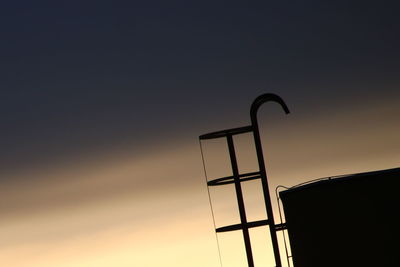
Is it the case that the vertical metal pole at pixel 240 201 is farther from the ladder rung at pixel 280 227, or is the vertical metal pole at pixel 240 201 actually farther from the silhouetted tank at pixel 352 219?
the silhouetted tank at pixel 352 219

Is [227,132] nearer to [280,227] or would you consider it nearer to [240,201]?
[240,201]

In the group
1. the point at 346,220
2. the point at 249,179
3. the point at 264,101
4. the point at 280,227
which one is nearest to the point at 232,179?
the point at 249,179

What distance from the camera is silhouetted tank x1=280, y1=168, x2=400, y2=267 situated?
911 centimetres

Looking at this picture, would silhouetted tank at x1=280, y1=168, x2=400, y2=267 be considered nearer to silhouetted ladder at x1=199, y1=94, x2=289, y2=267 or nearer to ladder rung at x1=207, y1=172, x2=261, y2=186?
silhouetted ladder at x1=199, y1=94, x2=289, y2=267

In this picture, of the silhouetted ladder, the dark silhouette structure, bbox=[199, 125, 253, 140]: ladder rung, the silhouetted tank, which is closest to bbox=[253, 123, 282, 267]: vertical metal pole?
the silhouetted ladder

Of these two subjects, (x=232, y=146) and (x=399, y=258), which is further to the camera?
(x=232, y=146)

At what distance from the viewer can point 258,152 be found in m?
11.0

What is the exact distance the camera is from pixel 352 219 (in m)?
9.23

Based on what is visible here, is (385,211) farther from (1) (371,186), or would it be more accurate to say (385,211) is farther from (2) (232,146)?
(2) (232,146)

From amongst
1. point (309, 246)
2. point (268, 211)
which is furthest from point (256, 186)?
point (309, 246)

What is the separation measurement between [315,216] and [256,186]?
1653mm

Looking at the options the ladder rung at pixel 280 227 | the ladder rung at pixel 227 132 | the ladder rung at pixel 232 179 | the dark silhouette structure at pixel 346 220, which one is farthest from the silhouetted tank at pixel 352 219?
the ladder rung at pixel 227 132

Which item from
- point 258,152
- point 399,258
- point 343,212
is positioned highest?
point 258,152

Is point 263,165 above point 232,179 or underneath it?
above
